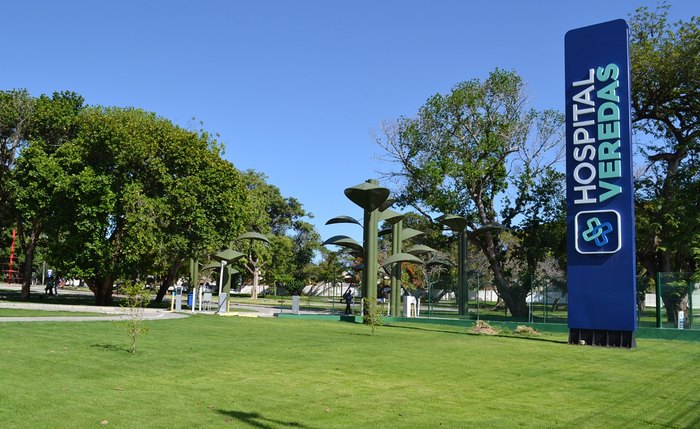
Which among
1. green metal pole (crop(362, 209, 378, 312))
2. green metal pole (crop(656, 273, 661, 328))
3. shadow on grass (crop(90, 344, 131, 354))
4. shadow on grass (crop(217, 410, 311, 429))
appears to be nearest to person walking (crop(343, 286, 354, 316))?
green metal pole (crop(362, 209, 378, 312))

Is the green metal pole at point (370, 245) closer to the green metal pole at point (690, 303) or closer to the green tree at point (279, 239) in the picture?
the green metal pole at point (690, 303)

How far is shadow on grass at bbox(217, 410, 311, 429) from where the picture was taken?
22.1 feet

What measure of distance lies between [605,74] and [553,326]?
11.1 metres

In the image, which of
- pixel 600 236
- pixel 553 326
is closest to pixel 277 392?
pixel 600 236

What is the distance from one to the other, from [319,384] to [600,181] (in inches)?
532

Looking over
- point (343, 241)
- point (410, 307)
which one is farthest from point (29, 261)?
point (410, 307)

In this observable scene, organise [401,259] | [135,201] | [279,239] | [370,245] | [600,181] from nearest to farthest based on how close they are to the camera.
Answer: [600,181] < [370,245] < [135,201] < [401,259] < [279,239]

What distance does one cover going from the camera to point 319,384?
9516 millimetres

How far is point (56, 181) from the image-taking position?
29.2 metres

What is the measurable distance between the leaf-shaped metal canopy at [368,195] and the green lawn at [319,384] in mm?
12216

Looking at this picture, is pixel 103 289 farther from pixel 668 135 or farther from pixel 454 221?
pixel 668 135

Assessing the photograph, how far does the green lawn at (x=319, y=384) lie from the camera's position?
7125mm

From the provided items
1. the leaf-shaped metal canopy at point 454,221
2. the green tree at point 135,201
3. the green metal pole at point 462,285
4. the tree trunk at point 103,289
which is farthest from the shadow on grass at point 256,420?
the leaf-shaped metal canopy at point 454,221

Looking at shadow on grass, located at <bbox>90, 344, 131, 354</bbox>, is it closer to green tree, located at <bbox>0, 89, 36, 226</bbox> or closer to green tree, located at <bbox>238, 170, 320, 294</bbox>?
green tree, located at <bbox>0, 89, 36, 226</bbox>
